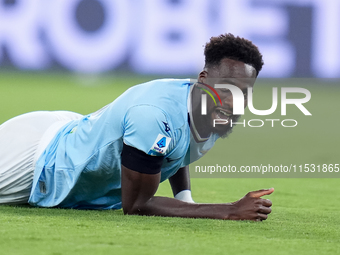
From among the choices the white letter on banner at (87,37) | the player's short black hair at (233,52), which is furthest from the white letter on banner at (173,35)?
the player's short black hair at (233,52)

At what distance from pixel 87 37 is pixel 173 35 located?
1859 mm

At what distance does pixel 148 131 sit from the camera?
269 cm

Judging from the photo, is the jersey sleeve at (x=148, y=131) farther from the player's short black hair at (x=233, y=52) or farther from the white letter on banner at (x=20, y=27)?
the white letter on banner at (x=20, y=27)

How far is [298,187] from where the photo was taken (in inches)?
199

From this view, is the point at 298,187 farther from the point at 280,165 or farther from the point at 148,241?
the point at 148,241

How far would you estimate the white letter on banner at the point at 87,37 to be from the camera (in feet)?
38.4

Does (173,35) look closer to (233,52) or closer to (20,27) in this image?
(20,27)

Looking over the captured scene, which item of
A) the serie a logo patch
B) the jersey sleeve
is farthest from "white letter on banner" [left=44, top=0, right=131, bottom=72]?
the serie a logo patch

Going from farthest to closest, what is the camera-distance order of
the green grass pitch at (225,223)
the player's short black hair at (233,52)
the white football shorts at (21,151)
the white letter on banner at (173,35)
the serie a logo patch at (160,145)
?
the white letter on banner at (173,35)
the white football shorts at (21,151)
the player's short black hair at (233,52)
the serie a logo patch at (160,145)
the green grass pitch at (225,223)

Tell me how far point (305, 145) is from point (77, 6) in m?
6.32

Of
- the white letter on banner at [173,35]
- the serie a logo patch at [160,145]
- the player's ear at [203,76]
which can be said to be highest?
the player's ear at [203,76]

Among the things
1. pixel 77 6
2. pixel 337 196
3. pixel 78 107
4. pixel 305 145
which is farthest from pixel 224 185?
pixel 77 6

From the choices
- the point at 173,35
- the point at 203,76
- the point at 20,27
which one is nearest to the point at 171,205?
the point at 203,76

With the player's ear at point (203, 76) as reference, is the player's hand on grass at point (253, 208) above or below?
below
